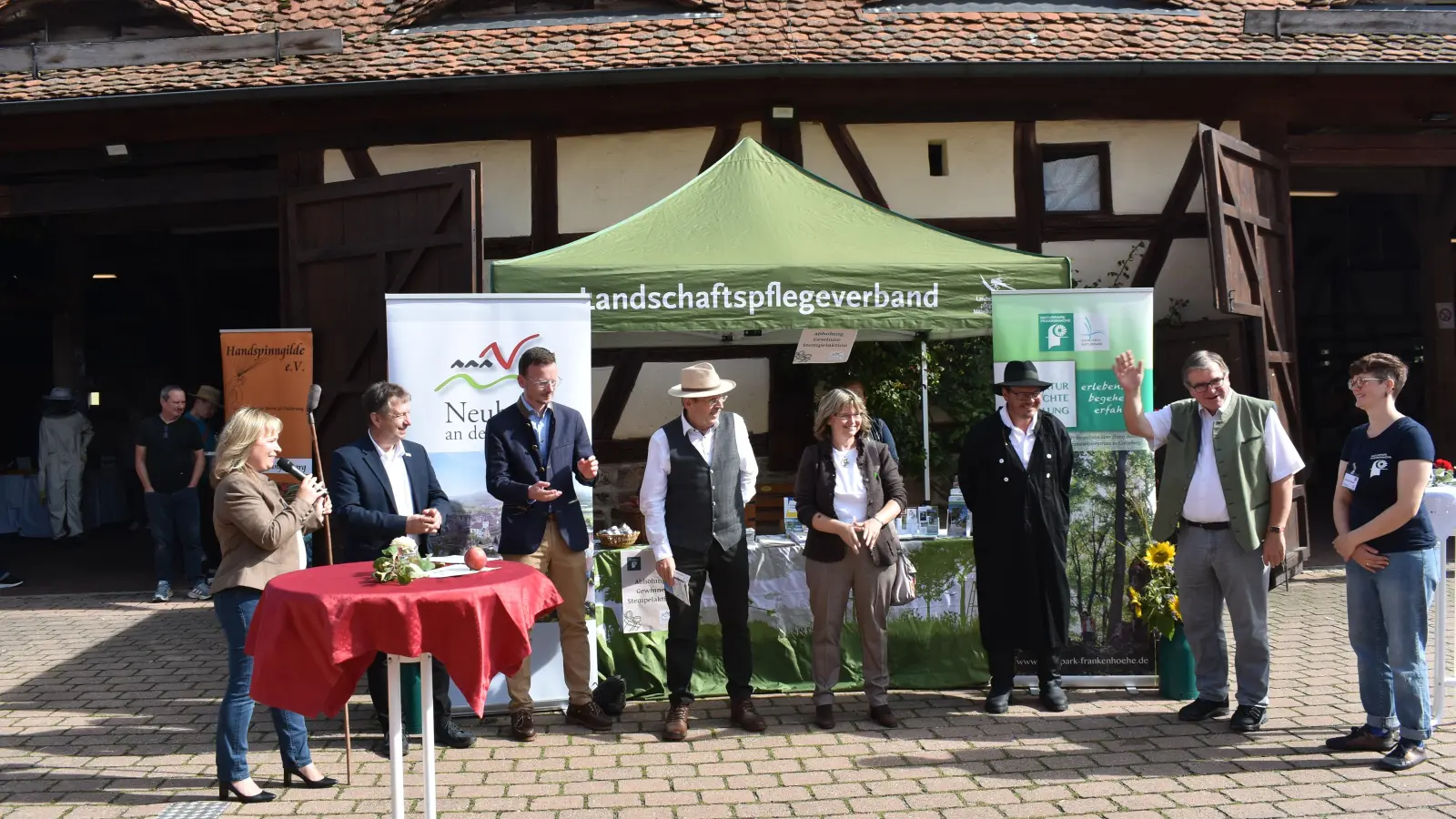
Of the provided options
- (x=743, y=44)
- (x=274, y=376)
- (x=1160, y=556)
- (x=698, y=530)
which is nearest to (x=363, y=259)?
(x=274, y=376)

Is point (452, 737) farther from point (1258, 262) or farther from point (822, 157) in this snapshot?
point (1258, 262)

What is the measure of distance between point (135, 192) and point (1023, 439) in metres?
7.80

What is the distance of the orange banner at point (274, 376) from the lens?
8117 mm

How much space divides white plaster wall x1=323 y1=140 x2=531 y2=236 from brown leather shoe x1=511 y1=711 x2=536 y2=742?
4772 mm

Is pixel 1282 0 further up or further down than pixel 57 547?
further up

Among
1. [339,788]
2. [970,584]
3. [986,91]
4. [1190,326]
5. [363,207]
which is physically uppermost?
[986,91]

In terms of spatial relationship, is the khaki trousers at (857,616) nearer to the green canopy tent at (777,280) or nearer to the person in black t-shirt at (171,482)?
the green canopy tent at (777,280)

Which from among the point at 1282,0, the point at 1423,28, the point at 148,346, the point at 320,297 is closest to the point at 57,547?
the point at 148,346

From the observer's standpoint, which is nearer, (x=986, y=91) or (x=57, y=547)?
(x=986, y=91)

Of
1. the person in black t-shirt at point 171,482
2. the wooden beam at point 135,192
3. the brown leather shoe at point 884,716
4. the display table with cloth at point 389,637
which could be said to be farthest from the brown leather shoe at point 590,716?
the wooden beam at point 135,192

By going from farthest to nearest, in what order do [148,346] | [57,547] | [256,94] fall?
[148,346] → [57,547] → [256,94]

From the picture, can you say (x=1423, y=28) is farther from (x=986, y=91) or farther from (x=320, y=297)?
(x=320, y=297)

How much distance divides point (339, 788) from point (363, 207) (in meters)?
4.87

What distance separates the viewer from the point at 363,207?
8250 millimetres
